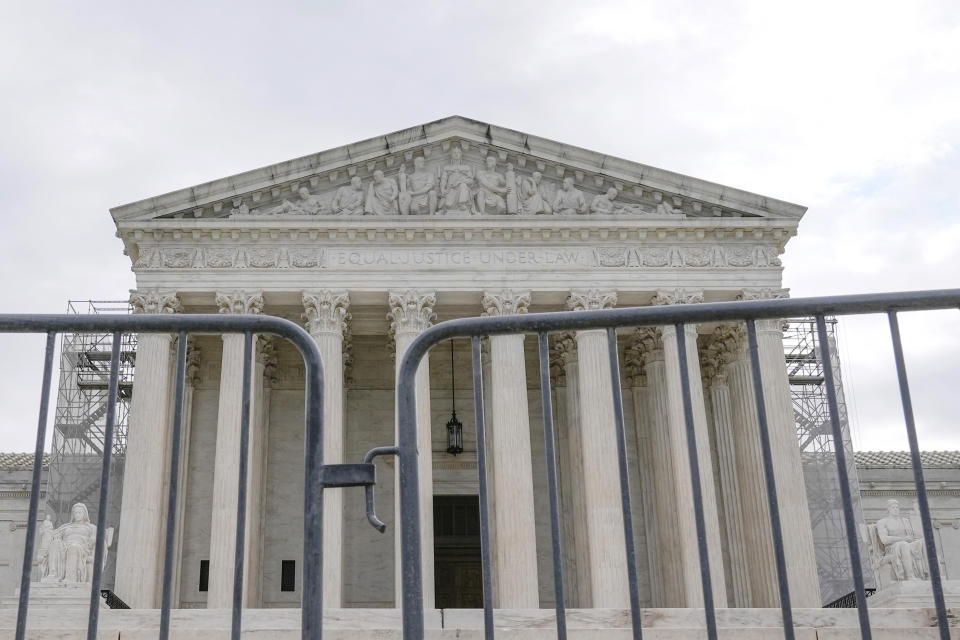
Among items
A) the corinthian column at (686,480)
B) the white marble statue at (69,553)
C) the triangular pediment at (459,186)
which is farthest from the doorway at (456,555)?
the white marble statue at (69,553)

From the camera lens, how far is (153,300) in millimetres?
28109

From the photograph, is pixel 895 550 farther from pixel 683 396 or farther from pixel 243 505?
pixel 243 505

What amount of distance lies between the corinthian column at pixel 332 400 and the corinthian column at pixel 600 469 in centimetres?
635

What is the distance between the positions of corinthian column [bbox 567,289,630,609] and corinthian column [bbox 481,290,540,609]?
1.55 meters

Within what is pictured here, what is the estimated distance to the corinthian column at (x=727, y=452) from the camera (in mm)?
30281

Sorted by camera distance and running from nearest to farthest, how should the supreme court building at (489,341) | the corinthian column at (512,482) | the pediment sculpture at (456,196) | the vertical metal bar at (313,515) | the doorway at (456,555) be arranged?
1. the vertical metal bar at (313,515)
2. the corinthian column at (512,482)
3. the supreme court building at (489,341)
4. the pediment sculpture at (456,196)
5. the doorway at (456,555)

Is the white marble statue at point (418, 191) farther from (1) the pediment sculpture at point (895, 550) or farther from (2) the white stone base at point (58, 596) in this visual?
(1) the pediment sculpture at point (895, 550)

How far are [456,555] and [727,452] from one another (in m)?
8.77

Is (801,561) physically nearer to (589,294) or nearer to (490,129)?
(589,294)

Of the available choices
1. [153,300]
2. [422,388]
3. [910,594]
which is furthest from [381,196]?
[910,594]

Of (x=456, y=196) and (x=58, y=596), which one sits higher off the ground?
(x=456, y=196)

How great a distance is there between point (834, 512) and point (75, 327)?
3718cm

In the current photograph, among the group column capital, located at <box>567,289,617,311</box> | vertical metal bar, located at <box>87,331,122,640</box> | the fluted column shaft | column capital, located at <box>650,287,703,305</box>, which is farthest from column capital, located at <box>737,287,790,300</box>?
vertical metal bar, located at <box>87,331,122,640</box>

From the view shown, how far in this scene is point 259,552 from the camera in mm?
30625
